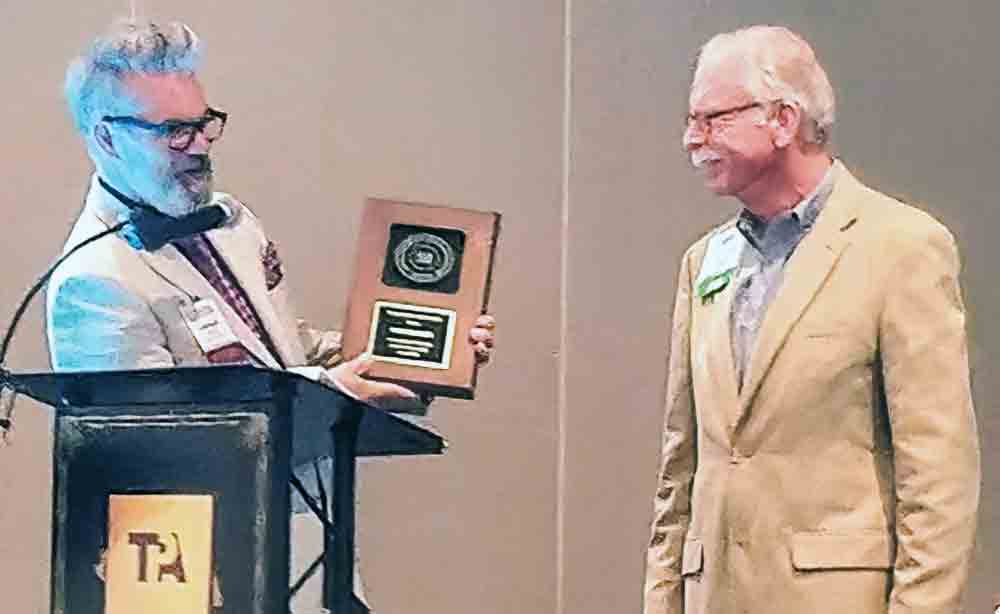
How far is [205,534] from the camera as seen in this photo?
62.6 inches

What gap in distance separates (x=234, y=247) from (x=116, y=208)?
17 centimetres

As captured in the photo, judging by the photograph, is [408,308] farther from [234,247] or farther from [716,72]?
[716,72]

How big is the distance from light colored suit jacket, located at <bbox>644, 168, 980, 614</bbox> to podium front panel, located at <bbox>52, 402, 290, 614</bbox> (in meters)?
0.75

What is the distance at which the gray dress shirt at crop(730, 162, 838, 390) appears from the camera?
2.19 meters

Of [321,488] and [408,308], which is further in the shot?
[408,308]

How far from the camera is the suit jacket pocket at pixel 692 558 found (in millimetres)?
2191

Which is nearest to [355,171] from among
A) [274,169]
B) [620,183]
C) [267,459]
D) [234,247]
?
[274,169]

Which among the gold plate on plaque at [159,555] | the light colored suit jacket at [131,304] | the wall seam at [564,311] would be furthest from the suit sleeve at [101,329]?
the wall seam at [564,311]

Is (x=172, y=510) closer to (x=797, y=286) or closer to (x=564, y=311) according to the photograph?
(x=797, y=286)

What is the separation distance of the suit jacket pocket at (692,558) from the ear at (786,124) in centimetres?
55

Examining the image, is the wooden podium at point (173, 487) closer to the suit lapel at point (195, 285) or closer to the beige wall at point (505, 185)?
the suit lapel at point (195, 285)

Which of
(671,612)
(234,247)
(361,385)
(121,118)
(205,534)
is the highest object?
(121,118)

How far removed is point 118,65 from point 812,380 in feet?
3.40

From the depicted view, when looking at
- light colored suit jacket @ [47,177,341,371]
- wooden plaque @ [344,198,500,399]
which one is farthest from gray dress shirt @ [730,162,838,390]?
light colored suit jacket @ [47,177,341,371]
